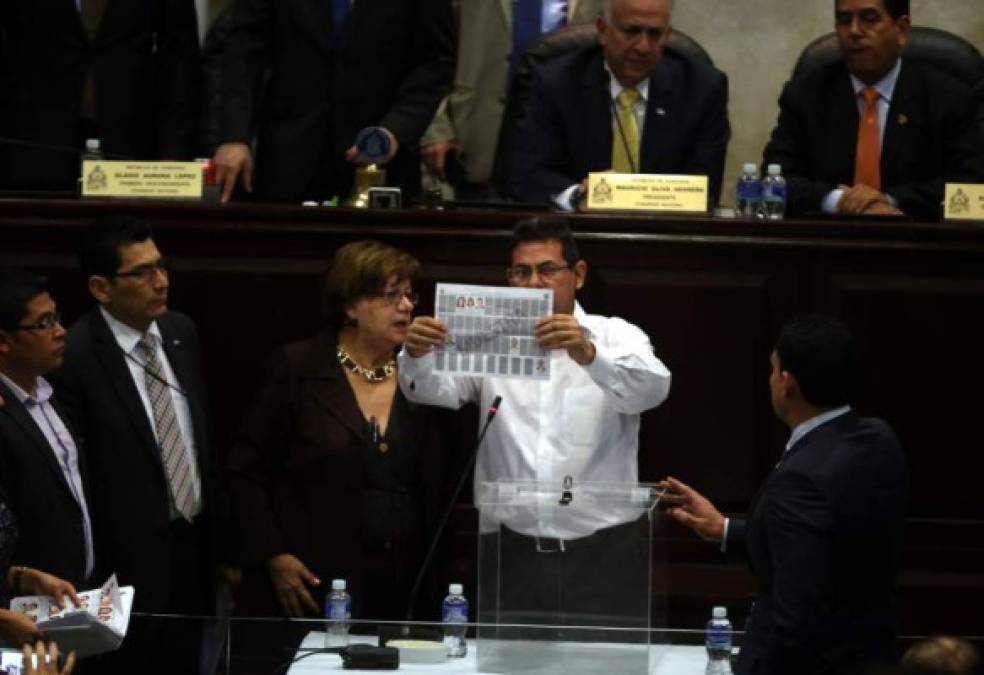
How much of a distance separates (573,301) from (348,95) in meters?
1.64

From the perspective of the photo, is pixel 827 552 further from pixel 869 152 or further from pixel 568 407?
pixel 869 152

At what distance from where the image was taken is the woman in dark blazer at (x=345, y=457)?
512 centimetres

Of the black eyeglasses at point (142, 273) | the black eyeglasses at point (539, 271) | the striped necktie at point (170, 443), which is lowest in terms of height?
the striped necktie at point (170, 443)

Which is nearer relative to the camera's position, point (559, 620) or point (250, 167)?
point (559, 620)

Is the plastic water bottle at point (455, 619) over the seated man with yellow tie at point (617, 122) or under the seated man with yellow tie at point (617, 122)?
under

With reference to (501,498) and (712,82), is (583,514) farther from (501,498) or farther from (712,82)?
(712,82)

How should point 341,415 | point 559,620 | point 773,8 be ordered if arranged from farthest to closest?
point 773,8
point 341,415
point 559,620

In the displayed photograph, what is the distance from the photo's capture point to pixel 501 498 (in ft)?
14.5

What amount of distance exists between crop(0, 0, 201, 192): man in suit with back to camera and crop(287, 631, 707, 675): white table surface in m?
3.00

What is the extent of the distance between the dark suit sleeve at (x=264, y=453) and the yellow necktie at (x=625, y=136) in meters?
1.44

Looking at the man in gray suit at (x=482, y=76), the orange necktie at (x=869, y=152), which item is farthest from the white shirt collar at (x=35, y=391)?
the orange necktie at (x=869, y=152)

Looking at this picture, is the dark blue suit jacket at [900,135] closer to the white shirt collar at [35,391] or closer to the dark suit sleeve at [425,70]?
the dark suit sleeve at [425,70]

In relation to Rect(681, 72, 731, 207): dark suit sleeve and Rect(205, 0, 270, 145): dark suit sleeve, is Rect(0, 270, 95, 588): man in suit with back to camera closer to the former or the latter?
Rect(205, 0, 270, 145): dark suit sleeve

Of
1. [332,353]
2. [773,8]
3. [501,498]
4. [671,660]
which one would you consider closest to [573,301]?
[332,353]
